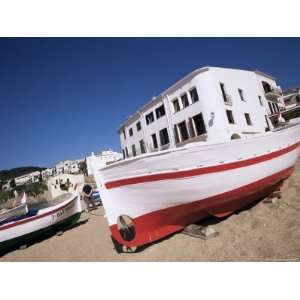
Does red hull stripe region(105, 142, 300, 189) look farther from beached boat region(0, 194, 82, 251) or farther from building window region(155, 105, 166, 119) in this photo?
building window region(155, 105, 166, 119)

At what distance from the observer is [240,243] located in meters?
2.73

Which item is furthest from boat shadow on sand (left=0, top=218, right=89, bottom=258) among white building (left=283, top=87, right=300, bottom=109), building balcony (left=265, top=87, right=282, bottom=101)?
white building (left=283, top=87, right=300, bottom=109)

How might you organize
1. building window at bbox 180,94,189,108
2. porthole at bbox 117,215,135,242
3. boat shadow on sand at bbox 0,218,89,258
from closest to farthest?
porthole at bbox 117,215,135,242 → boat shadow on sand at bbox 0,218,89,258 → building window at bbox 180,94,189,108

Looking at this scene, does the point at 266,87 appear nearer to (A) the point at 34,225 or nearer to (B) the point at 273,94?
(B) the point at 273,94

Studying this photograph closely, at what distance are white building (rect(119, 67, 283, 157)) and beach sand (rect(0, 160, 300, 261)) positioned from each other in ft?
18.8

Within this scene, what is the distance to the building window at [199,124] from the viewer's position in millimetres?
10856

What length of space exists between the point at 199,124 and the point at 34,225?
882cm

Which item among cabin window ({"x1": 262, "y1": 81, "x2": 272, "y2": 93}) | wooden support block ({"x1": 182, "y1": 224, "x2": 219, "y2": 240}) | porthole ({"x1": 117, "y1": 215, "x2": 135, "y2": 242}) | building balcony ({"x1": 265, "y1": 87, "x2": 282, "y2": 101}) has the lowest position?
wooden support block ({"x1": 182, "y1": 224, "x2": 219, "y2": 240})

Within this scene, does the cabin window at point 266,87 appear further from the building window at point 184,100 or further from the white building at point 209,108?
the building window at point 184,100

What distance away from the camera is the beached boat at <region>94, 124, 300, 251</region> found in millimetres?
2896

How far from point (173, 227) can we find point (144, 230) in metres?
0.47

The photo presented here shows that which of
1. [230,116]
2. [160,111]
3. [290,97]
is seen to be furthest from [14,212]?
[290,97]
